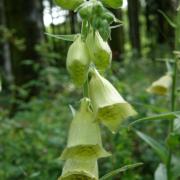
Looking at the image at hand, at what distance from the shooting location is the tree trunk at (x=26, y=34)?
712 cm

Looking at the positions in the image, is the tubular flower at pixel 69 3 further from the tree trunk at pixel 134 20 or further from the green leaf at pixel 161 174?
the tree trunk at pixel 134 20

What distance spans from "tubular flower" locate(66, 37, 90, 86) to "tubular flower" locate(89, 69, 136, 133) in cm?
7

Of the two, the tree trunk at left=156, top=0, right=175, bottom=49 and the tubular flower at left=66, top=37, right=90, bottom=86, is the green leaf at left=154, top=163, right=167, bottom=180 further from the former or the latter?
the tree trunk at left=156, top=0, right=175, bottom=49

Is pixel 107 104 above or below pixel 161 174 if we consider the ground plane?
above

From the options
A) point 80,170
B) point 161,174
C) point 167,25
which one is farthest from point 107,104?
point 167,25

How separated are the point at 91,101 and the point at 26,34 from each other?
19.7 feet

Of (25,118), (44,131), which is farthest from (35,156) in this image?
(25,118)

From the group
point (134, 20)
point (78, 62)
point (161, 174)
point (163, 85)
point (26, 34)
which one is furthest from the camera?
point (134, 20)

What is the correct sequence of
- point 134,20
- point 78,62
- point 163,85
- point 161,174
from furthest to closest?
1. point 134,20
2. point 163,85
3. point 161,174
4. point 78,62

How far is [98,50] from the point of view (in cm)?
141

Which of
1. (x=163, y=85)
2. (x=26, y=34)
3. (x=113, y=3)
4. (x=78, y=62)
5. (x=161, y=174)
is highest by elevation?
(x=113, y=3)

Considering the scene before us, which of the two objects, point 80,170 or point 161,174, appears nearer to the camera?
point 80,170

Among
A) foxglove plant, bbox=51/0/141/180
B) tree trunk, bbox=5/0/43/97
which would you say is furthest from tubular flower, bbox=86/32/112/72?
tree trunk, bbox=5/0/43/97

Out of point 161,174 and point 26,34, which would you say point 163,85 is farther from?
point 26,34
